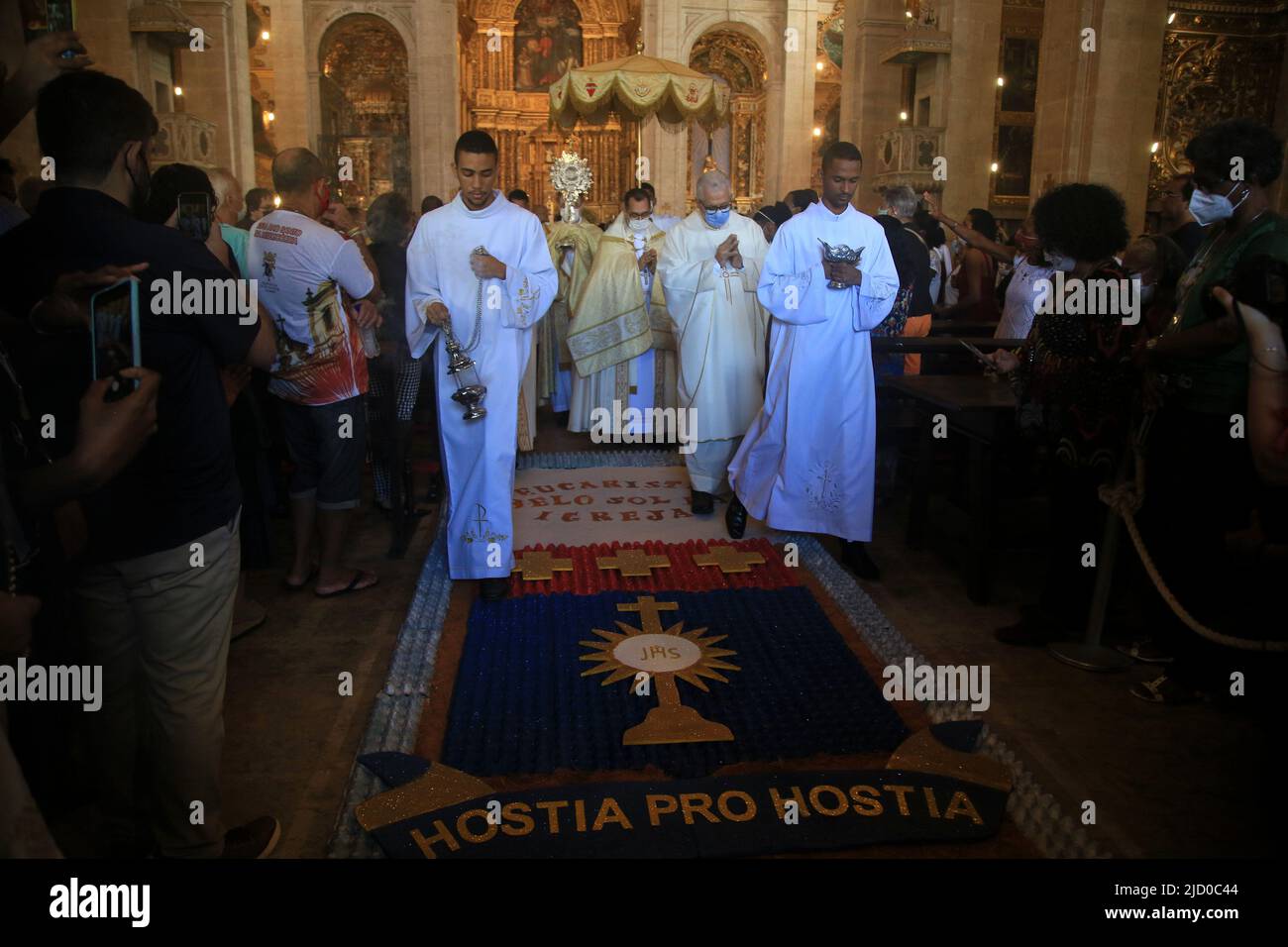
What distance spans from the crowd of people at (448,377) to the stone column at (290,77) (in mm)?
11060

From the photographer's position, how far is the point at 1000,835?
2826 millimetres

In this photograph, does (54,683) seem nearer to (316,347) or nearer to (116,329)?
(116,329)

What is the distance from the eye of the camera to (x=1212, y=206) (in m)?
3.47

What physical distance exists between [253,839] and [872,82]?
12348 millimetres

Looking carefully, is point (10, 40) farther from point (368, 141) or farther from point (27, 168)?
point (368, 141)

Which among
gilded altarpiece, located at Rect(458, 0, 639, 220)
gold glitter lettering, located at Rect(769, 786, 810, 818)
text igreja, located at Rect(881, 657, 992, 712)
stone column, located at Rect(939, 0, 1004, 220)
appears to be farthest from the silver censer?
gilded altarpiece, located at Rect(458, 0, 639, 220)

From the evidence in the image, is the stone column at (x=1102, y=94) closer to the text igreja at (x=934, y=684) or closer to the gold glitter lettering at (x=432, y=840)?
the text igreja at (x=934, y=684)

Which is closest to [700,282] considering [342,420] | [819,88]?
[342,420]

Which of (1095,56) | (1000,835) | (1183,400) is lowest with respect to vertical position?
(1000,835)

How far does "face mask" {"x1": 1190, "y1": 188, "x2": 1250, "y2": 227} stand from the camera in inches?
135

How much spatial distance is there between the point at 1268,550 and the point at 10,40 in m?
5.79

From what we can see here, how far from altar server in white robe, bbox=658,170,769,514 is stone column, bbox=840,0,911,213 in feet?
23.1

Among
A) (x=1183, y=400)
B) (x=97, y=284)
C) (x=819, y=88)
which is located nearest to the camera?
(x=97, y=284)

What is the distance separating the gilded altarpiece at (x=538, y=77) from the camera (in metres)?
23.6
